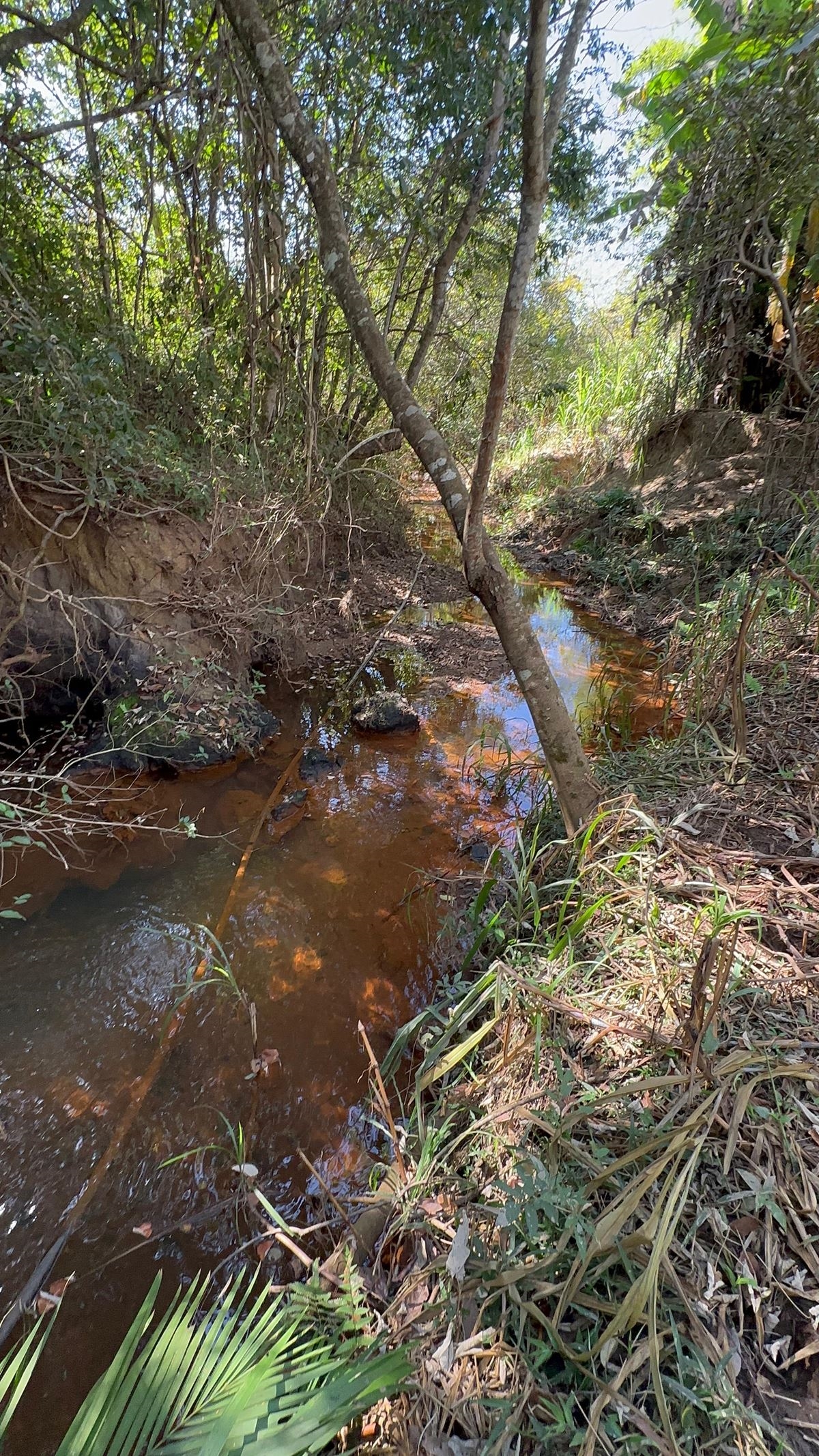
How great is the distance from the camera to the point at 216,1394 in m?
0.93

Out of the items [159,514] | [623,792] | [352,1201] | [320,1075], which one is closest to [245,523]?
[159,514]

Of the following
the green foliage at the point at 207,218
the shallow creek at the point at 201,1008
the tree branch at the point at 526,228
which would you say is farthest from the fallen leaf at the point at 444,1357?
the green foliage at the point at 207,218

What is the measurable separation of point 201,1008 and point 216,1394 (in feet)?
4.27

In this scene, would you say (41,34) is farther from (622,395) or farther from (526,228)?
(622,395)

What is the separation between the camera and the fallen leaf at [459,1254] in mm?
1152

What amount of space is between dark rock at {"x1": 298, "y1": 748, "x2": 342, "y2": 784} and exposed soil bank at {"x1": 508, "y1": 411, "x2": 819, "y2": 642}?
116 inches

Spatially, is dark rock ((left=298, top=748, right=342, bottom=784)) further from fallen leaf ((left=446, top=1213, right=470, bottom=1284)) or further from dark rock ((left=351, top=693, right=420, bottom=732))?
fallen leaf ((left=446, top=1213, right=470, bottom=1284))

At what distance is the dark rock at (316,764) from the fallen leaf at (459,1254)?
7.91 ft

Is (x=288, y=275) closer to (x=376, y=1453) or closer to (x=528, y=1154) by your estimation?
(x=528, y=1154)

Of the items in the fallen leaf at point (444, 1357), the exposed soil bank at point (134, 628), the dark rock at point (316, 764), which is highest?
the exposed soil bank at point (134, 628)

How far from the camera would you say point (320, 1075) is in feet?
6.37

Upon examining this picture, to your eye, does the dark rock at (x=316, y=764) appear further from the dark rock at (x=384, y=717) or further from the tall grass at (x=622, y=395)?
the tall grass at (x=622, y=395)

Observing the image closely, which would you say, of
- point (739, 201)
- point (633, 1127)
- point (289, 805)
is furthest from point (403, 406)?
point (739, 201)

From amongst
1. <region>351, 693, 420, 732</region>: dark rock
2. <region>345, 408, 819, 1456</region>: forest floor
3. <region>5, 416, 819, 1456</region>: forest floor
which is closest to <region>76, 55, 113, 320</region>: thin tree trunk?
<region>351, 693, 420, 732</region>: dark rock
